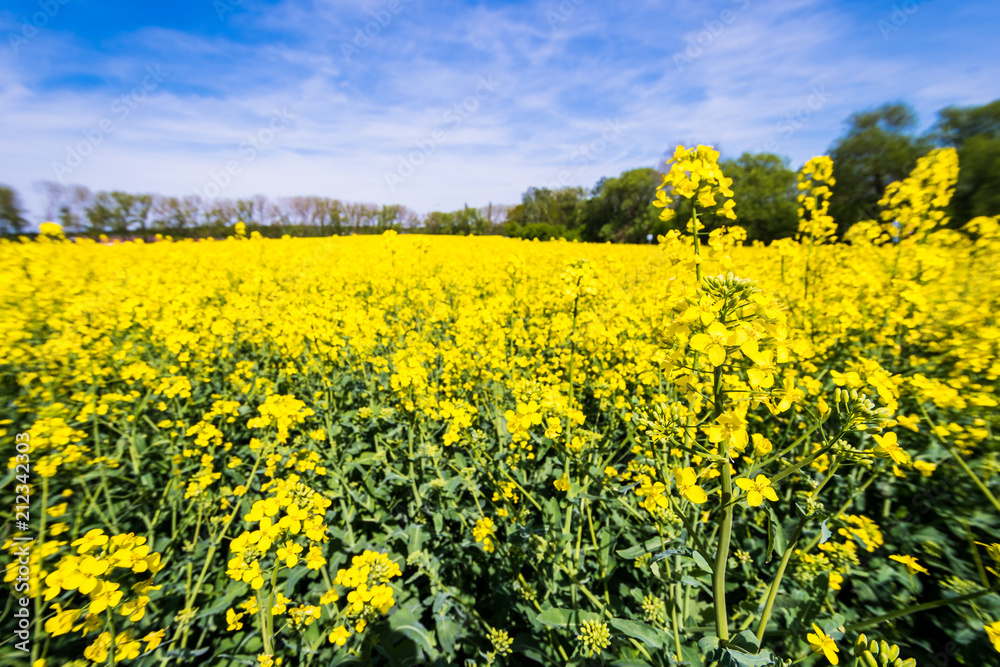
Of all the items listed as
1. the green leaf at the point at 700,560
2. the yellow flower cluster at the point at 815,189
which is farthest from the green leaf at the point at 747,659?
the yellow flower cluster at the point at 815,189

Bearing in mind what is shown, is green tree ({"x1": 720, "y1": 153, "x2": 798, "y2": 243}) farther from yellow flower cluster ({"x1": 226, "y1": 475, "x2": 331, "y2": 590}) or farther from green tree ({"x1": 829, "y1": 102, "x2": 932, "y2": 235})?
yellow flower cluster ({"x1": 226, "y1": 475, "x2": 331, "y2": 590})

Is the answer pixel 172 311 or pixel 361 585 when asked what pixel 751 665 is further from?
pixel 172 311

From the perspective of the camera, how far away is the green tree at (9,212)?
7676 mm

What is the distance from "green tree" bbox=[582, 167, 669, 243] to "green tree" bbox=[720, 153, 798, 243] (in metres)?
6.98

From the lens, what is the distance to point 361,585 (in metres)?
1.58

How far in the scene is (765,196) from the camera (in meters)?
26.6

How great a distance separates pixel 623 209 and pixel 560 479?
38.4 metres

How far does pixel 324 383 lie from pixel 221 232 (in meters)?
25.7

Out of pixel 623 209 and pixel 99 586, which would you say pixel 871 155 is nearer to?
pixel 623 209

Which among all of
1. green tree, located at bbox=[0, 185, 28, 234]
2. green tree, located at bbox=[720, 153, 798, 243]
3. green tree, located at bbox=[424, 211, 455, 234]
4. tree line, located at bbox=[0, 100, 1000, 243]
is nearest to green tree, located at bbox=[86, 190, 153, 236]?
tree line, located at bbox=[0, 100, 1000, 243]

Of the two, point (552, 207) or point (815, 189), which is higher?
point (552, 207)

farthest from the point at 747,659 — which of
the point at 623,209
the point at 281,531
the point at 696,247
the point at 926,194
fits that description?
the point at 623,209

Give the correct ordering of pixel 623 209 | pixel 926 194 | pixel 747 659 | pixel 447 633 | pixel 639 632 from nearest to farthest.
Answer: pixel 747 659, pixel 639 632, pixel 447 633, pixel 926 194, pixel 623 209

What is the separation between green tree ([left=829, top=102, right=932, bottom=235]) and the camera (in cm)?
1881
